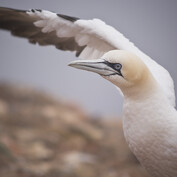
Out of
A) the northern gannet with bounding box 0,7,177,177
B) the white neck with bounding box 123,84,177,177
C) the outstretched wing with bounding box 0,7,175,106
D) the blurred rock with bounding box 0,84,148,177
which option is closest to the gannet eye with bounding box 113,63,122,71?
the northern gannet with bounding box 0,7,177,177

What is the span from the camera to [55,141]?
6637mm

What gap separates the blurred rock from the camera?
5305 millimetres

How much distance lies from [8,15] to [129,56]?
1524 mm

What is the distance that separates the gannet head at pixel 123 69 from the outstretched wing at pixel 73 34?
2.10ft

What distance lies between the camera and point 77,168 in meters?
5.23

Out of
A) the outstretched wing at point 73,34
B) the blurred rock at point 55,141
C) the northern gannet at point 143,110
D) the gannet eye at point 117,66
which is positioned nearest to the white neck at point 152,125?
the northern gannet at point 143,110

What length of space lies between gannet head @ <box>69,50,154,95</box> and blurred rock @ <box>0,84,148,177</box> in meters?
2.86

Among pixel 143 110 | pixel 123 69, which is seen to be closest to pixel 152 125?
pixel 143 110

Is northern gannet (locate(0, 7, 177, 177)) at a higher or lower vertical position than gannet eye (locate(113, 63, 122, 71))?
lower

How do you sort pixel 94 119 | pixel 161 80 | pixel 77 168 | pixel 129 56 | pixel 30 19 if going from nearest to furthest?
pixel 129 56, pixel 161 80, pixel 30 19, pixel 77 168, pixel 94 119

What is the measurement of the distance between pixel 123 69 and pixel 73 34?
3.79 ft

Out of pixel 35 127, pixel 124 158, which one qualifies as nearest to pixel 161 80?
pixel 124 158

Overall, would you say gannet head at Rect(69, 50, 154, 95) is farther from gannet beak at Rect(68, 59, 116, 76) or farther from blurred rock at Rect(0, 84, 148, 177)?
blurred rock at Rect(0, 84, 148, 177)

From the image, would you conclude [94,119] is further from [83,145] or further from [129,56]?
[129,56]
